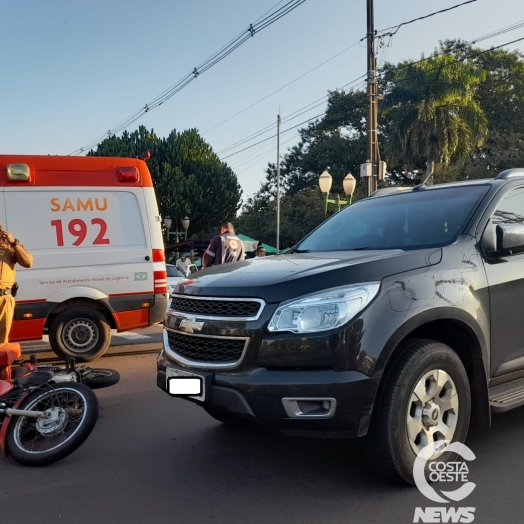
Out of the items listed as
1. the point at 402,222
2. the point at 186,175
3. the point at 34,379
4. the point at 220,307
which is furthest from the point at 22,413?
the point at 186,175

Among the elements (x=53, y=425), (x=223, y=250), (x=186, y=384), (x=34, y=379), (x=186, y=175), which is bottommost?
(x=53, y=425)

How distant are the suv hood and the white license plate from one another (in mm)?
502

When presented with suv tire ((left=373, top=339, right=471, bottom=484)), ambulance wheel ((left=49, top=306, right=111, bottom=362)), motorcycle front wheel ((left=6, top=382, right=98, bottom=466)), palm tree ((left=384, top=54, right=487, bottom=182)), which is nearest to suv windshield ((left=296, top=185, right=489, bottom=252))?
suv tire ((left=373, top=339, right=471, bottom=484))

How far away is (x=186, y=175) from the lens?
119 feet

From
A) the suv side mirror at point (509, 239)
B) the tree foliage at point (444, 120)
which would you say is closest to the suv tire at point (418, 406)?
the suv side mirror at point (509, 239)

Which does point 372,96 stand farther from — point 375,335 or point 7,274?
point 375,335

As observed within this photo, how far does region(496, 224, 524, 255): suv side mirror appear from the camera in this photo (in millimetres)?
3732

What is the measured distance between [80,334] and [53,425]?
345cm

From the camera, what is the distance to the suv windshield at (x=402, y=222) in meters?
4.00

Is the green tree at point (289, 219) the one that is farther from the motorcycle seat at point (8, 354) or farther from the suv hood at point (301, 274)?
the suv hood at point (301, 274)

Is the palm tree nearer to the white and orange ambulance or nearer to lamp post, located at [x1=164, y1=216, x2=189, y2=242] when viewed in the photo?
lamp post, located at [x1=164, y1=216, x2=189, y2=242]

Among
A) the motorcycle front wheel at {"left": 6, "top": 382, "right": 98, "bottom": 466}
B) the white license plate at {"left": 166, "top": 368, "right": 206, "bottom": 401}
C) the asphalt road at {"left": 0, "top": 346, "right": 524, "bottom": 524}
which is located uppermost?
the white license plate at {"left": 166, "top": 368, "right": 206, "bottom": 401}

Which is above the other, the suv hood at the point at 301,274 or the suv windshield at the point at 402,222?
the suv windshield at the point at 402,222

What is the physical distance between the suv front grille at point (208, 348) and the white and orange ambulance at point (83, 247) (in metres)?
3.83
